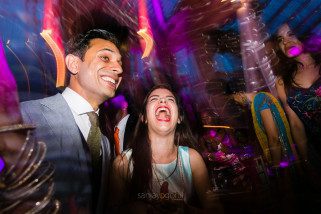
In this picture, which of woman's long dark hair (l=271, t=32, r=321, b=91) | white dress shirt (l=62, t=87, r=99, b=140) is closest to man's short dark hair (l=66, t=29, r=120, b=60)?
white dress shirt (l=62, t=87, r=99, b=140)

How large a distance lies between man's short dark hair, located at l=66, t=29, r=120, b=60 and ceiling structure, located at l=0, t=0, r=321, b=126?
87 millimetres

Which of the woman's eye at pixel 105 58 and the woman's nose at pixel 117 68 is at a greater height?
the woman's eye at pixel 105 58

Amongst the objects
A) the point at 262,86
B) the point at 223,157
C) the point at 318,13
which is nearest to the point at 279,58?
the point at 262,86

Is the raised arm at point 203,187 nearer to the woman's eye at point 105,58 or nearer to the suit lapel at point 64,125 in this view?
the suit lapel at point 64,125

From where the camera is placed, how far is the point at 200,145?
2943 mm

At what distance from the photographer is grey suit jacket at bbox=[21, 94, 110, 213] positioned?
244cm

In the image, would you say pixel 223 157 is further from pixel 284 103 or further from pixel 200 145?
pixel 284 103

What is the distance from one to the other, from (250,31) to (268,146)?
4.64 ft

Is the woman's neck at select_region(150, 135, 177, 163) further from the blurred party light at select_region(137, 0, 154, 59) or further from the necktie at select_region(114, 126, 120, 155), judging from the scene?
the blurred party light at select_region(137, 0, 154, 59)

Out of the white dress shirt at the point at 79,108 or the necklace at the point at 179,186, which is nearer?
the white dress shirt at the point at 79,108

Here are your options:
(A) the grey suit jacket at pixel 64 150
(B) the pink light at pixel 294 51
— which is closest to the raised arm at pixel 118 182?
(A) the grey suit jacket at pixel 64 150

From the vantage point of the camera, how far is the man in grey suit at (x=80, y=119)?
2445 millimetres

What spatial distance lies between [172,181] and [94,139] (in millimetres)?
853

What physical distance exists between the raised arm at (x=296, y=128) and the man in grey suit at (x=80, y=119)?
1953mm
